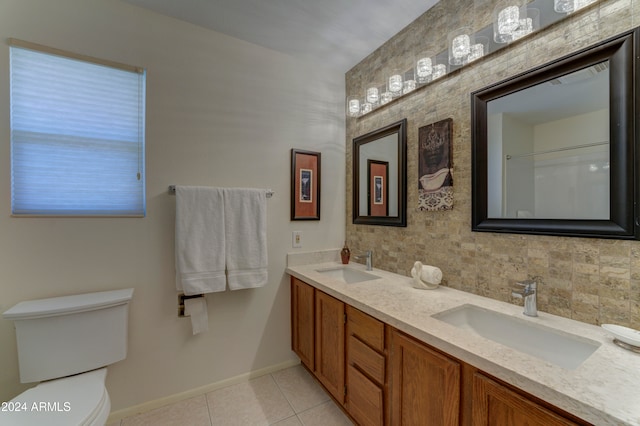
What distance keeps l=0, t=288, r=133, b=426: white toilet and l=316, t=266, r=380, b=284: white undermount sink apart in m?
1.33

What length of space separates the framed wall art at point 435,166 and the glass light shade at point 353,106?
2.19ft

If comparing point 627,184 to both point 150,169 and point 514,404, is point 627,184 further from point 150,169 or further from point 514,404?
point 150,169

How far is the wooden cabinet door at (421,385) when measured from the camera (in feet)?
2.99

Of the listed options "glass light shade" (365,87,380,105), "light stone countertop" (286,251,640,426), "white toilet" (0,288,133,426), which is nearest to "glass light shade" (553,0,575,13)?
"glass light shade" (365,87,380,105)

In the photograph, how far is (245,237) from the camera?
6.09 feet

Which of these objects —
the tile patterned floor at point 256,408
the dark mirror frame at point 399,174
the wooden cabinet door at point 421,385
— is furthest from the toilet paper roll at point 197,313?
the dark mirror frame at point 399,174

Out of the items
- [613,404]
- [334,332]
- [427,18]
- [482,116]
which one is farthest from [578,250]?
[427,18]

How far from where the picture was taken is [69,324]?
133 cm

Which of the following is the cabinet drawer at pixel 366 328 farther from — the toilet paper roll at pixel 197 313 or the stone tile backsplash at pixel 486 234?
the toilet paper roll at pixel 197 313

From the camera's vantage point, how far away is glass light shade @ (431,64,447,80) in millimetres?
1549

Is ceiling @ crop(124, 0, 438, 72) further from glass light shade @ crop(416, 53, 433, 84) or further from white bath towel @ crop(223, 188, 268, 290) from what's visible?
white bath towel @ crop(223, 188, 268, 290)

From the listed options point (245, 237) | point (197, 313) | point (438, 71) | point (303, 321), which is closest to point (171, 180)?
point (245, 237)

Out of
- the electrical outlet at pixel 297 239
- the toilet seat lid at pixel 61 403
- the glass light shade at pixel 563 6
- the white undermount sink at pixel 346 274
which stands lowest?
the toilet seat lid at pixel 61 403

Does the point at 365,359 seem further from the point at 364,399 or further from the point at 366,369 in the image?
the point at 364,399
